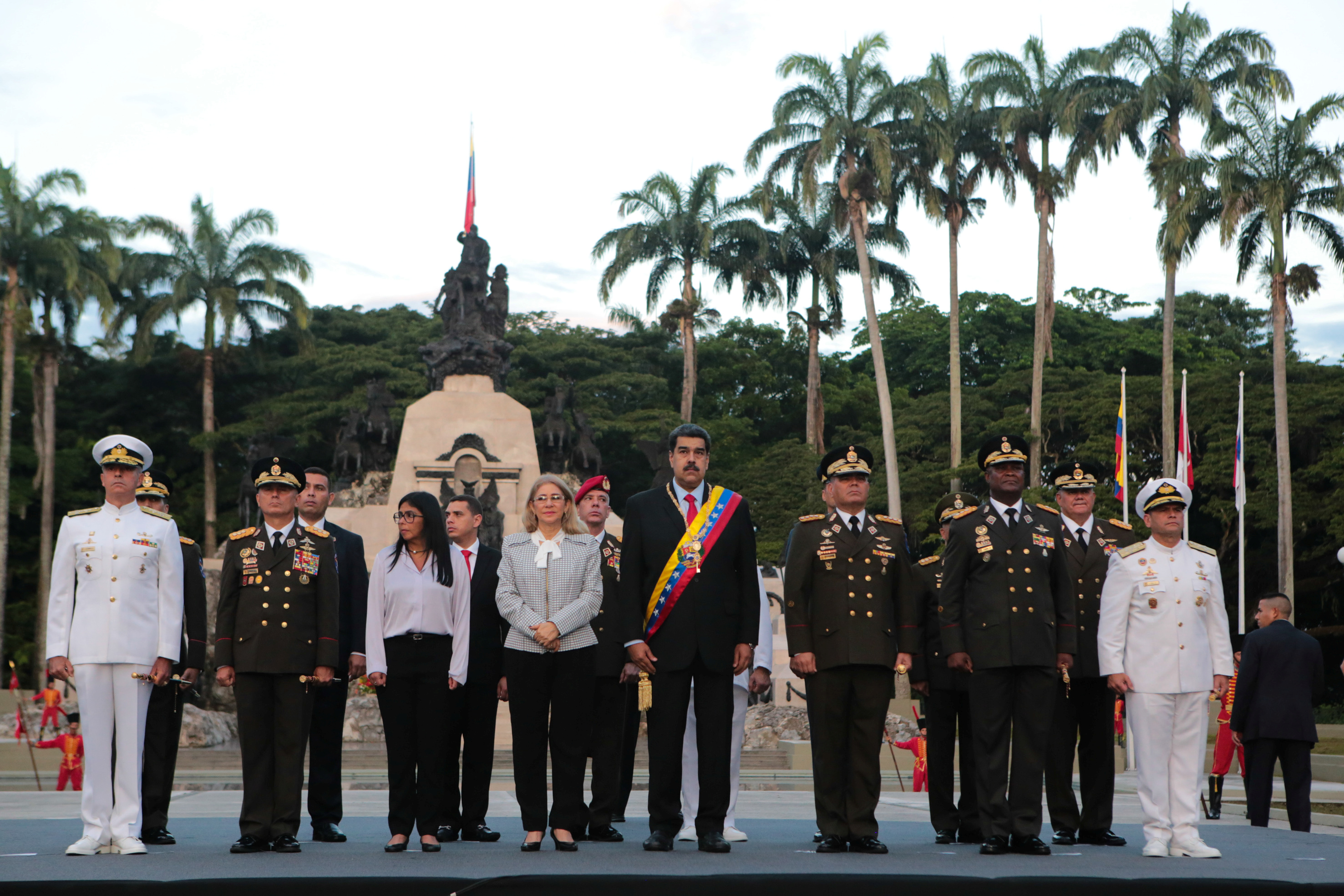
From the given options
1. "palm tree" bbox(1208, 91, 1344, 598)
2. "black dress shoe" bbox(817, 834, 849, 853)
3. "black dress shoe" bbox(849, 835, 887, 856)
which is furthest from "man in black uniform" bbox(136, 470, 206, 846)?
"palm tree" bbox(1208, 91, 1344, 598)

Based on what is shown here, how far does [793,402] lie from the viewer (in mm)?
47875

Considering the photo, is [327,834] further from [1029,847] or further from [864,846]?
[1029,847]

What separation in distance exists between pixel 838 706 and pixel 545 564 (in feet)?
5.28

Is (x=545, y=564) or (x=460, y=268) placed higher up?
(x=460, y=268)

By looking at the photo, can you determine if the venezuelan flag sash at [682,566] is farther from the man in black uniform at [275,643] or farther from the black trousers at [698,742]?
the man in black uniform at [275,643]

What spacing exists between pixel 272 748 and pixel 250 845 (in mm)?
480

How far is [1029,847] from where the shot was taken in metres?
6.42

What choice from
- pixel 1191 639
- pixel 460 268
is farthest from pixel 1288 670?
pixel 460 268

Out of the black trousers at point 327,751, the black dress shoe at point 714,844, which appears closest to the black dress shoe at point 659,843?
the black dress shoe at point 714,844

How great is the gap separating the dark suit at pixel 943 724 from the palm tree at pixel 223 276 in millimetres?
35867

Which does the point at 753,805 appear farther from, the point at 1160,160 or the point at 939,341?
the point at 939,341

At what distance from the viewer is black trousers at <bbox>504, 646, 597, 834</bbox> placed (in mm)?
6547

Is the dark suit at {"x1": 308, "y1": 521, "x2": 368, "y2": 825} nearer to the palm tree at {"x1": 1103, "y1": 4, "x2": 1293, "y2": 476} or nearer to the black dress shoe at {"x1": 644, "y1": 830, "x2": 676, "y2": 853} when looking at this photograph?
the black dress shoe at {"x1": 644, "y1": 830, "x2": 676, "y2": 853}

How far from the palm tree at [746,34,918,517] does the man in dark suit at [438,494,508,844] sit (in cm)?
2595
